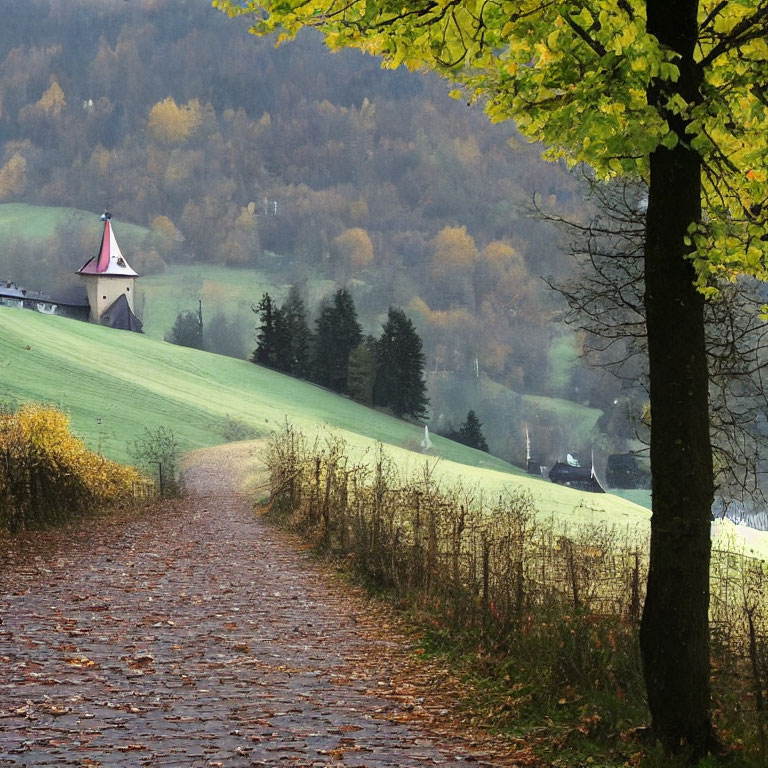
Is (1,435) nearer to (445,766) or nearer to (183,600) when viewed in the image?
(183,600)

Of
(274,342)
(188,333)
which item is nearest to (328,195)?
(188,333)

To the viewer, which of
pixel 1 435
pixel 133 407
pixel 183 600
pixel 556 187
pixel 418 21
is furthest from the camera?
pixel 556 187

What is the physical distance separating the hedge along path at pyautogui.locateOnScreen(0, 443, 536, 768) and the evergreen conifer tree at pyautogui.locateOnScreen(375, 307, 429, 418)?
61294mm

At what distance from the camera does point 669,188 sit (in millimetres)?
7055

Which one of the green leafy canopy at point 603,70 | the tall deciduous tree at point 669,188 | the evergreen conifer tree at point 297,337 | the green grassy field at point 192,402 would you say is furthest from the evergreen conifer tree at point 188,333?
the tall deciduous tree at point 669,188

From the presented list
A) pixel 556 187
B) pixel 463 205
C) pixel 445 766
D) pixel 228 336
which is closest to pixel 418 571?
pixel 445 766

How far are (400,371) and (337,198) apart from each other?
109m

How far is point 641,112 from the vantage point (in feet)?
22.1

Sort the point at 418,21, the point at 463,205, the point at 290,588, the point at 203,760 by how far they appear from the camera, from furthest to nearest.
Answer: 1. the point at 463,205
2. the point at 290,588
3. the point at 418,21
4. the point at 203,760

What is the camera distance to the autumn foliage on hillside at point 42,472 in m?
18.0

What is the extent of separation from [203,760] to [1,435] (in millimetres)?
13971

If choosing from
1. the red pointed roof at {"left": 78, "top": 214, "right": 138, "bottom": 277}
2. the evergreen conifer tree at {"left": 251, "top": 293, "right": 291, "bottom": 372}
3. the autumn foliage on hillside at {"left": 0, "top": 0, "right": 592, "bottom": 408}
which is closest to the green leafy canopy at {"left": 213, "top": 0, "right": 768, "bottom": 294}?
the evergreen conifer tree at {"left": 251, "top": 293, "right": 291, "bottom": 372}

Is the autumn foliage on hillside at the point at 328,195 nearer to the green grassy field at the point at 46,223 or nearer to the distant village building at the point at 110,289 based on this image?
the green grassy field at the point at 46,223

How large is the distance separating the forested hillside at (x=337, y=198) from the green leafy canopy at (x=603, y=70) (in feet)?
371
